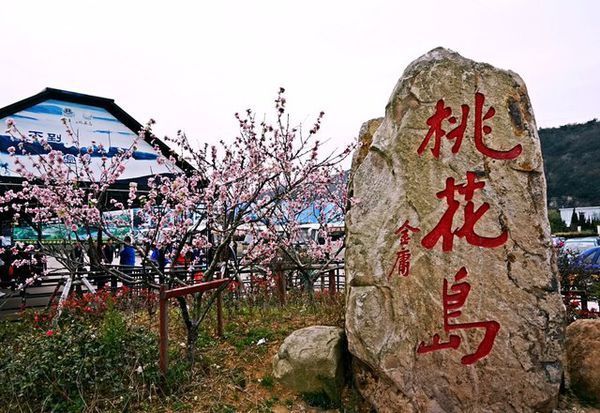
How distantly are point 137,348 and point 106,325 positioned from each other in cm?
37

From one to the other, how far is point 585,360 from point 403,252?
5.93ft

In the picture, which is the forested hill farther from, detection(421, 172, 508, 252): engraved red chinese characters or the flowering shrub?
the flowering shrub

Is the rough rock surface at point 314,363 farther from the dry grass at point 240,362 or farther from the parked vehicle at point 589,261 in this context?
the parked vehicle at point 589,261

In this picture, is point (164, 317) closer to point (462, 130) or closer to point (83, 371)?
point (83, 371)

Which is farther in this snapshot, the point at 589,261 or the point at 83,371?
the point at 589,261

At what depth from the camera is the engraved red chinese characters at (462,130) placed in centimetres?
370

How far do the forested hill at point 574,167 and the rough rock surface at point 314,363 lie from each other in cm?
4257

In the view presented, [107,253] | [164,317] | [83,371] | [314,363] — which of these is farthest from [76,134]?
[314,363]

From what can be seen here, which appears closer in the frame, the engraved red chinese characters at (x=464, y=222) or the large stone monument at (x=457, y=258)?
the large stone monument at (x=457, y=258)

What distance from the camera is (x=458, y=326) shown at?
3592 millimetres

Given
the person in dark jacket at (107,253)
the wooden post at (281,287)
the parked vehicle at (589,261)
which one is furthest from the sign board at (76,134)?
the parked vehicle at (589,261)

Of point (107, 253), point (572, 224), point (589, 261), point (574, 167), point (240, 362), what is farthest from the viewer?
point (574, 167)

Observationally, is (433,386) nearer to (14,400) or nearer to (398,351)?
(398,351)

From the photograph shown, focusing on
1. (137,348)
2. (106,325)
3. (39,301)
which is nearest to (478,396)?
(137,348)
